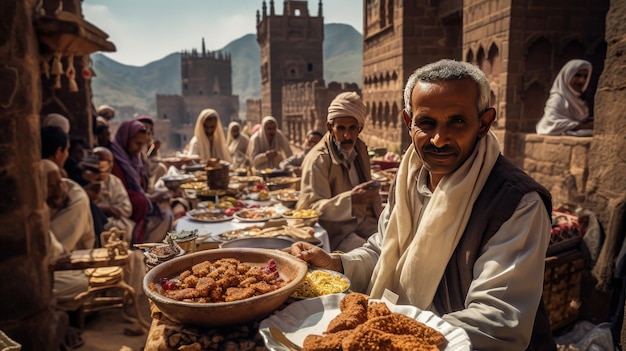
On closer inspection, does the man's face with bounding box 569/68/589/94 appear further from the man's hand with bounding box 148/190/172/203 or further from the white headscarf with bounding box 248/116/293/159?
the man's hand with bounding box 148/190/172/203

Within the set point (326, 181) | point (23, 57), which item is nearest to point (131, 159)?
point (23, 57)

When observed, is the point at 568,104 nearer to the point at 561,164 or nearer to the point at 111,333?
the point at 561,164

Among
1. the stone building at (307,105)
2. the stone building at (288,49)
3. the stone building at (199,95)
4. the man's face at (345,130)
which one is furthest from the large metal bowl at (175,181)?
the stone building at (199,95)

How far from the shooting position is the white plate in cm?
128

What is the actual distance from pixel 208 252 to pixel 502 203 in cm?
129

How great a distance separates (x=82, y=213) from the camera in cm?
445

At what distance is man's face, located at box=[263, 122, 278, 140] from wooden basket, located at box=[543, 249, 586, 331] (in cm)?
639

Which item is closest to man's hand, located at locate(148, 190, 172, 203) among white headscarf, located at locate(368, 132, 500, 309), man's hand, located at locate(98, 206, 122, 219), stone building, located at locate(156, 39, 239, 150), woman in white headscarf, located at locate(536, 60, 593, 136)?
man's hand, located at locate(98, 206, 122, 219)

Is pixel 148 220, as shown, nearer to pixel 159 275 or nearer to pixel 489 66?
pixel 159 275

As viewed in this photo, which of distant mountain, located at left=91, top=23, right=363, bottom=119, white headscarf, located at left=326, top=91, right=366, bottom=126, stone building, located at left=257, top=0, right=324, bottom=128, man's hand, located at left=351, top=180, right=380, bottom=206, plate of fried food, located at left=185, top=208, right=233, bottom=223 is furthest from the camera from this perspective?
distant mountain, located at left=91, top=23, right=363, bottom=119

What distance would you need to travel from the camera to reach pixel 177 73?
163000 millimetres

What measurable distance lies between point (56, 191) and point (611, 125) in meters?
5.67

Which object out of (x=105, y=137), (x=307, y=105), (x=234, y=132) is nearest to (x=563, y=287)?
(x=105, y=137)

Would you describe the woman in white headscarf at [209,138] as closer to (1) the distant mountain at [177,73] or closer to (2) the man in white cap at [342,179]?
(2) the man in white cap at [342,179]
